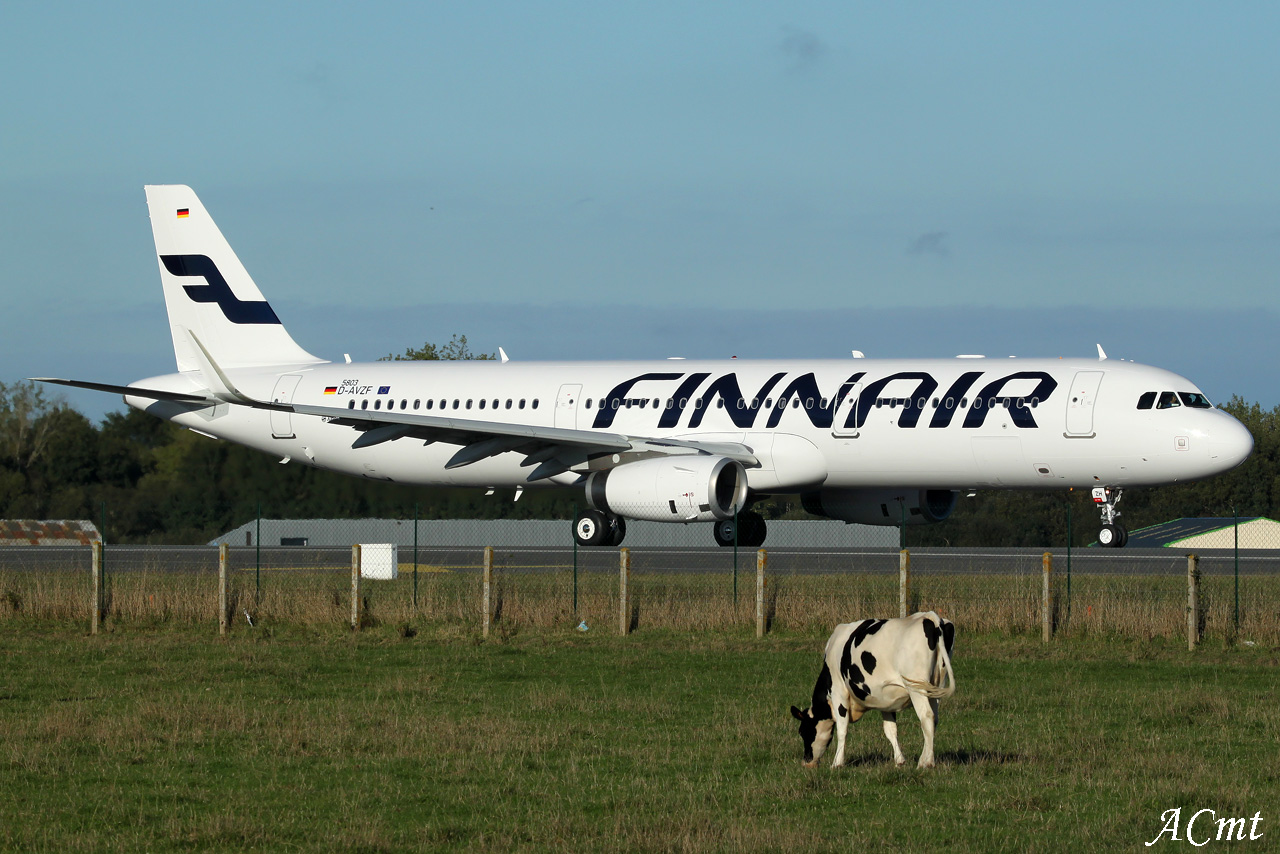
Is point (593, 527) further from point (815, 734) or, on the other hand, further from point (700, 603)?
point (815, 734)

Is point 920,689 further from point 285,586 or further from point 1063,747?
point 285,586

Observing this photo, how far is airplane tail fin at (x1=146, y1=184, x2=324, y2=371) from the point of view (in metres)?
38.1

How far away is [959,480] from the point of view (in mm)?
29922

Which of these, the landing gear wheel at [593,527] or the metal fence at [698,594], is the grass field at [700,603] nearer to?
the metal fence at [698,594]

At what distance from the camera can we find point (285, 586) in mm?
23562

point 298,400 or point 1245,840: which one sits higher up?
point 298,400

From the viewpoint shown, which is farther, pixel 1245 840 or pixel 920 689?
pixel 920 689

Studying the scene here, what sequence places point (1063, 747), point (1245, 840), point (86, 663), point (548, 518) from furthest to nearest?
point (548, 518)
point (86, 663)
point (1063, 747)
point (1245, 840)

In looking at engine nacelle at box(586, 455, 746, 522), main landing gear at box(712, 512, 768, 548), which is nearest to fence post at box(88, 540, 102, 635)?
engine nacelle at box(586, 455, 746, 522)

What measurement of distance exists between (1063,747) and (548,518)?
3198 cm

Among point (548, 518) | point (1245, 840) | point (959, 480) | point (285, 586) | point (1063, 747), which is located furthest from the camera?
point (548, 518)

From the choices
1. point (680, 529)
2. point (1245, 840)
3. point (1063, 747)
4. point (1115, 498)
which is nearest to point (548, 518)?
point (680, 529)

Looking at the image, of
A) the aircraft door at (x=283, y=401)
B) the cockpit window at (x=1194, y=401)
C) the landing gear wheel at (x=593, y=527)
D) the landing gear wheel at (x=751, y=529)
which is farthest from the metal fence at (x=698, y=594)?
the aircraft door at (x=283, y=401)

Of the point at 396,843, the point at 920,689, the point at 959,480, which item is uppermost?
the point at 959,480
